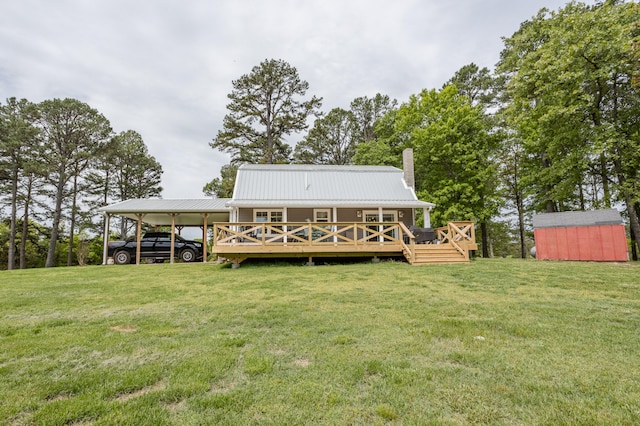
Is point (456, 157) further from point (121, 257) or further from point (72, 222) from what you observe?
point (72, 222)

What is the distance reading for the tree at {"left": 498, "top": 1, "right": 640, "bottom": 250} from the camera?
40.9ft

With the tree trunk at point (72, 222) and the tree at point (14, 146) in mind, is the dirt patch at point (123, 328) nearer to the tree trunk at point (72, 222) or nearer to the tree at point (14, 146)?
the tree trunk at point (72, 222)

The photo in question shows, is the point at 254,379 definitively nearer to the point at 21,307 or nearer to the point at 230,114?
the point at 21,307

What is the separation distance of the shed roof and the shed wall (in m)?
0.16

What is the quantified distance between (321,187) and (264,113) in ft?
44.3

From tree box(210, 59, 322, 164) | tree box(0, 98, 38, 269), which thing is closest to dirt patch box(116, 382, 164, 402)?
tree box(210, 59, 322, 164)

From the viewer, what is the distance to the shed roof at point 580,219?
11.6m

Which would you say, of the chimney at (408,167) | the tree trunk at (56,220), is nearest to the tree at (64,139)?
the tree trunk at (56,220)

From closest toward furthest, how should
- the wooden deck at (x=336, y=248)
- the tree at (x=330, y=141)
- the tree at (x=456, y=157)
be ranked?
the wooden deck at (x=336, y=248) → the tree at (x=456, y=157) → the tree at (x=330, y=141)

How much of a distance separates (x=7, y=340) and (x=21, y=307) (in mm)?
2328

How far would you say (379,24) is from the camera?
12.5 metres

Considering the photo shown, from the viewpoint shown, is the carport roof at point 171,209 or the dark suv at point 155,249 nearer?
the carport roof at point 171,209

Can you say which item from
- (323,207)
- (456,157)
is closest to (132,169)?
(323,207)

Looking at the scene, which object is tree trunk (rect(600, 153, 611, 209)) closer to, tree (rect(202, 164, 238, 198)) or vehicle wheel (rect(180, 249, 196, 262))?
vehicle wheel (rect(180, 249, 196, 262))
